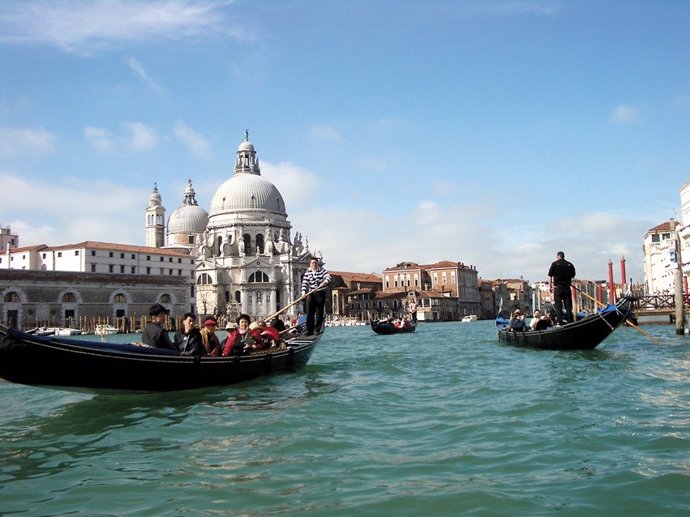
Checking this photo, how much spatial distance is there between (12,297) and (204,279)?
20872mm

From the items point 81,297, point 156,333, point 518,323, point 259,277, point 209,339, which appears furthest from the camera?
point 259,277

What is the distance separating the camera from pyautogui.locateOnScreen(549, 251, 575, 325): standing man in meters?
11.8

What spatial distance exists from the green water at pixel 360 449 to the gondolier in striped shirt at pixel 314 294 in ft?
9.95

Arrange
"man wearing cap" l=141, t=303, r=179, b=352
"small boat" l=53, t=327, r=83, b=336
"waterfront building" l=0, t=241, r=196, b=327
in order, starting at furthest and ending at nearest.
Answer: "waterfront building" l=0, t=241, r=196, b=327
"small boat" l=53, t=327, r=83, b=336
"man wearing cap" l=141, t=303, r=179, b=352

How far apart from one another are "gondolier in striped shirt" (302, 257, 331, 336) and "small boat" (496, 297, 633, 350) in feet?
14.2

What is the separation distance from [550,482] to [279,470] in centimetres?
160

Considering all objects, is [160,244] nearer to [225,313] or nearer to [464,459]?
[225,313]

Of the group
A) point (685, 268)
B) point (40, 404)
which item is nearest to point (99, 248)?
point (685, 268)

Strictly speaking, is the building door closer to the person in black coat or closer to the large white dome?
the large white dome

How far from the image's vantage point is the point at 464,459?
4.21 m

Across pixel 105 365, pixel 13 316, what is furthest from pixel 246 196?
pixel 105 365

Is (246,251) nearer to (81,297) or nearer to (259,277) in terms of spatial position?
(259,277)

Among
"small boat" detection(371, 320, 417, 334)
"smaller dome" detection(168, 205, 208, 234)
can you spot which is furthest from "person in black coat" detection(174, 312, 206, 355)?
"smaller dome" detection(168, 205, 208, 234)

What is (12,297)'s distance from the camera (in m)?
37.7
